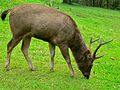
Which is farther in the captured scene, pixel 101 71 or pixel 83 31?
pixel 83 31

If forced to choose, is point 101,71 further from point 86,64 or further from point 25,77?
point 25,77

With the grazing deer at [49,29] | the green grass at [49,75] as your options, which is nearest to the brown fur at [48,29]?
the grazing deer at [49,29]

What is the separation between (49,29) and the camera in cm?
980

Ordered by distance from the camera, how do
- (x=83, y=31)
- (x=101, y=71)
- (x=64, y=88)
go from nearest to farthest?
(x=64, y=88) → (x=101, y=71) → (x=83, y=31)

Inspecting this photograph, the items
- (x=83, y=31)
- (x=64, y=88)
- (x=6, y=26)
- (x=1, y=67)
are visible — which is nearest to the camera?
(x=64, y=88)

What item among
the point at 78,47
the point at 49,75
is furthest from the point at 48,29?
the point at 49,75

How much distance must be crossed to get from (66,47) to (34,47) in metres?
4.40

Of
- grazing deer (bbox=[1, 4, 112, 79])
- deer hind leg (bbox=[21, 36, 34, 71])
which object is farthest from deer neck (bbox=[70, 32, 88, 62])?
deer hind leg (bbox=[21, 36, 34, 71])

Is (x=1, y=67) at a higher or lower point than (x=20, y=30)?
lower

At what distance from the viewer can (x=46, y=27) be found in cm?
980

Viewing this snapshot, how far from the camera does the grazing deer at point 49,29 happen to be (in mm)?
9758

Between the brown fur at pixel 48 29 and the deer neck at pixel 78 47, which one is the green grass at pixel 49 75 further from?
the deer neck at pixel 78 47

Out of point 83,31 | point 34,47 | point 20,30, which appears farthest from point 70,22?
point 83,31

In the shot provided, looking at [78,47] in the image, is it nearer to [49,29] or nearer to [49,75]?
[49,29]
